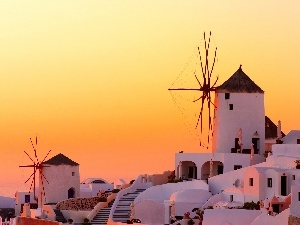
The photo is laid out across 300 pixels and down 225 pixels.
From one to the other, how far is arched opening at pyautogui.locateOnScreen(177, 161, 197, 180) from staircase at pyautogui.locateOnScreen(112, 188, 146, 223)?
8.55ft

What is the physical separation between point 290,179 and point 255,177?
1916 mm

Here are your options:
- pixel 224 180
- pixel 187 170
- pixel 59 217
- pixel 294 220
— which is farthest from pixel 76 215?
pixel 294 220

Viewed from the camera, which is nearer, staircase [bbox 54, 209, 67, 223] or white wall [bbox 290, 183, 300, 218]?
white wall [bbox 290, 183, 300, 218]

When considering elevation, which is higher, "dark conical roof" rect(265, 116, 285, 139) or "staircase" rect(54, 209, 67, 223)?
"dark conical roof" rect(265, 116, 285, 139)

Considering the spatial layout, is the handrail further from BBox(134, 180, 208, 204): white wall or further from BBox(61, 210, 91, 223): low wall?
BBox(134, 180, 208, 204): white wall

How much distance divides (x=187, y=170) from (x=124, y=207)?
5.61m

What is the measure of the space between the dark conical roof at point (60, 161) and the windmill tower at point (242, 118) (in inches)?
473

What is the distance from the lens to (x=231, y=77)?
7144 cm

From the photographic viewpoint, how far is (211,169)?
69.2m

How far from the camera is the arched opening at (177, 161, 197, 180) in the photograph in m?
71.1

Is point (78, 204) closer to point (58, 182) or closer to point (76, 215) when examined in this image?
point (76, 215)

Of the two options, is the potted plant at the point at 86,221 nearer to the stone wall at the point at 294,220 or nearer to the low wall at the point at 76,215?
the low wall at the point at 76,215

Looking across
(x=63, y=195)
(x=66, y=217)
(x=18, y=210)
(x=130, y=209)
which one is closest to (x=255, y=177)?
(x=130, y=209)

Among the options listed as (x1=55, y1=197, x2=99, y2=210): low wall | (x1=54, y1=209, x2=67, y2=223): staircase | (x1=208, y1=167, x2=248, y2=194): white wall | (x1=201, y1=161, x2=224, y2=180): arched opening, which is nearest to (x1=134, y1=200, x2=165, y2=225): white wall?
(x1=208, y1=167, x2=248, y2=194): white wall
